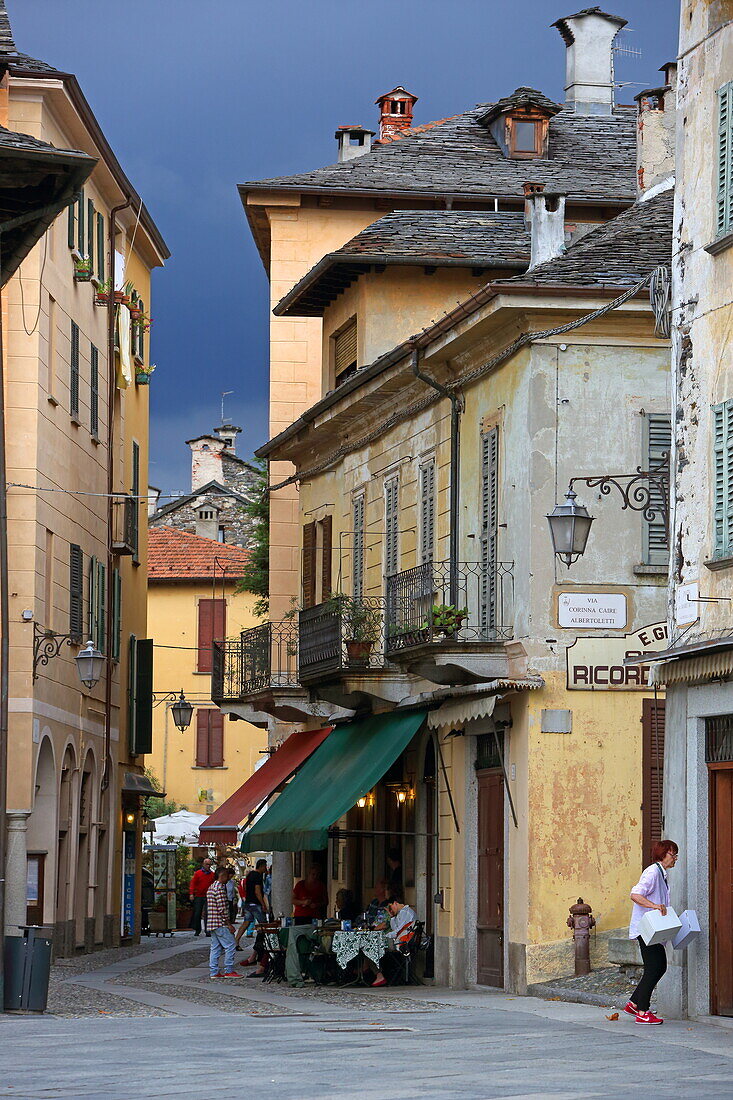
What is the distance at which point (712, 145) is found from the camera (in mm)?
17703

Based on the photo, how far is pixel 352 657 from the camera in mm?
26266

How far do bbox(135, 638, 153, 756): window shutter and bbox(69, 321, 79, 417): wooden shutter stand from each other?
24.6ft

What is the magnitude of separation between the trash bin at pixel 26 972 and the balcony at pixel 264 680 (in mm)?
10089

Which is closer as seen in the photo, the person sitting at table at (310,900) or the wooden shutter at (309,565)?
the person sitting at table at (310,900)

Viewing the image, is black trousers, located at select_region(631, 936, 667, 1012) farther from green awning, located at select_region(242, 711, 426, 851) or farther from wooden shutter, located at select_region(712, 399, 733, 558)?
green awning, located at select_region(242, 711, 426, 851)

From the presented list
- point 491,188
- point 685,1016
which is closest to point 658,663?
point 685,1016

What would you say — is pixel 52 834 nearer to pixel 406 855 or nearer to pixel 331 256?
pixel 406 855

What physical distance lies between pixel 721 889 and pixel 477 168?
20.8 m

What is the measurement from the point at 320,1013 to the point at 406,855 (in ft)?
24.2

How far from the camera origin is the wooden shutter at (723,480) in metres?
17.1

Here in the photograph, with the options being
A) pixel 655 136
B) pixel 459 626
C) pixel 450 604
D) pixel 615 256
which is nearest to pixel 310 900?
pixel 450 604

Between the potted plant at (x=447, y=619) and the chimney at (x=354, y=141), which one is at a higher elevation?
the chimney at (x=354, y=141)

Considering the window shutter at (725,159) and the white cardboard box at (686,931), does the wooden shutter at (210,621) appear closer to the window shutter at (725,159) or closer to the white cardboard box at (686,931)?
the window shutter at (725,159)

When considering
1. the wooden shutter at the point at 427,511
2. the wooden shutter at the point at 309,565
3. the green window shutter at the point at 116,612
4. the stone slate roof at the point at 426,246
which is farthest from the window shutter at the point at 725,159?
the green window shutter at the point at 116,612
